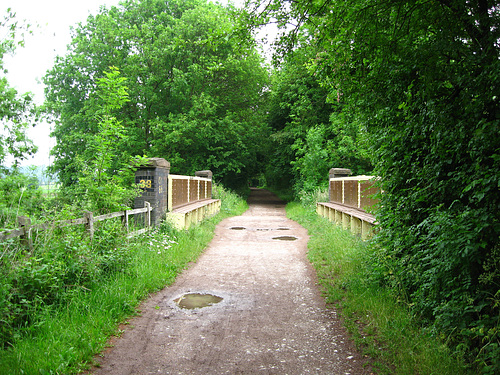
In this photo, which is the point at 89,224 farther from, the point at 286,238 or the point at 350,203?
the point at 350,203

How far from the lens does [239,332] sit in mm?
4473

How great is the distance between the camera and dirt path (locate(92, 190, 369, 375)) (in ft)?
12.0

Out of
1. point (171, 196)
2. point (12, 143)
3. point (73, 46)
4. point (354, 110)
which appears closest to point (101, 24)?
point (73, 46)

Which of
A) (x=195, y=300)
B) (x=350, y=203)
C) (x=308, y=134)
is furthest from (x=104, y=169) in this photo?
(x=308, y=134)

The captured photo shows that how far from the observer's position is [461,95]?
3.41 m

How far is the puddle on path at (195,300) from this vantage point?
5.41m

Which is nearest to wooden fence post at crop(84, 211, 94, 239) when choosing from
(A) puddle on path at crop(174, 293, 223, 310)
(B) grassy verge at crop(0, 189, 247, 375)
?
(B) grassy verge at crop(0, 189, 247, 375)

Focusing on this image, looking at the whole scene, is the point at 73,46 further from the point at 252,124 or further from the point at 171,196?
the point at 171,196

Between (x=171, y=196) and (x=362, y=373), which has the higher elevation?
(x=171, y=196)

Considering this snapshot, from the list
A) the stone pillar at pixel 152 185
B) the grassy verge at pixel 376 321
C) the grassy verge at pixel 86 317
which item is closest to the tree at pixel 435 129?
the grassy verge at pixel 376 321

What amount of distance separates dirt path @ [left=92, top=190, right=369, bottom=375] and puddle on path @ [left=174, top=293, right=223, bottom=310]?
114 millimetres

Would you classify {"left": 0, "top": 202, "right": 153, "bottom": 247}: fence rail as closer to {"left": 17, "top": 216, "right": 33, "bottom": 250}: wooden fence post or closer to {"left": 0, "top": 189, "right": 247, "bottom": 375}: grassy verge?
{"left": 17, "top": 216, "right": 33, "bottom": 250}: wooden fence post

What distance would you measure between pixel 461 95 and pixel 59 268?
489 centimetres

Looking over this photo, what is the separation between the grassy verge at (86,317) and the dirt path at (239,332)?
222 mm
